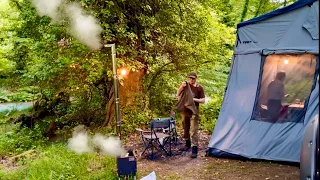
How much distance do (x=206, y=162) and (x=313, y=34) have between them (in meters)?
2.60

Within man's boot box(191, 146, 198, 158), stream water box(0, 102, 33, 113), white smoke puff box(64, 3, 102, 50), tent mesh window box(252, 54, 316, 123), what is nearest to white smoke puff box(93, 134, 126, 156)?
man's boot box(191, 146, 198, 158)

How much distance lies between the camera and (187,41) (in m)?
7.53

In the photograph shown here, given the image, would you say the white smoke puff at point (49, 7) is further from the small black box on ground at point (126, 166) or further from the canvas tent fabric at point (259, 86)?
the canvas tent fabric at point (259, 86)

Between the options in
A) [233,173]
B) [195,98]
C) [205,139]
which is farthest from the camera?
[205,139]

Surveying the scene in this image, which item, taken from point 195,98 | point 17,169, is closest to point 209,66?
point 195,98

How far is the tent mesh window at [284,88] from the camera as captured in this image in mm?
4914

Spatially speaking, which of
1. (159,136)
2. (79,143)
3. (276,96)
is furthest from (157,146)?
(276,96)

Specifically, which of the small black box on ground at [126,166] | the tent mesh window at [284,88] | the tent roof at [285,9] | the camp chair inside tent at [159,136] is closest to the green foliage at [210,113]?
the camp chair inside tent at [159,136]

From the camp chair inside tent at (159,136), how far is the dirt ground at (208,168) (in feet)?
0.58

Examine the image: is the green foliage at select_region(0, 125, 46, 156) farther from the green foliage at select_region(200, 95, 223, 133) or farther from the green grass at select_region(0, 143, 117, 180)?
the green foliage at select_region(200, 95, 223, 133)

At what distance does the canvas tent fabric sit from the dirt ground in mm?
177

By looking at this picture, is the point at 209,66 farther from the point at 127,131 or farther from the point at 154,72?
the point at 127,131

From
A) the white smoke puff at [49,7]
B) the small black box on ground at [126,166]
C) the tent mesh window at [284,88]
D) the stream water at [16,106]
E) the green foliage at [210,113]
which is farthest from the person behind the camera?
the stream water at [16,106]

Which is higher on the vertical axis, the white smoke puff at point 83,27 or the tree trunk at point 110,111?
the white smoke puff at point 83,27
